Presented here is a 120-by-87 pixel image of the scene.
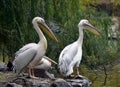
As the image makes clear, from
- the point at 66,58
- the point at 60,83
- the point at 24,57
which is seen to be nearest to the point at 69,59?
the point at 66,58

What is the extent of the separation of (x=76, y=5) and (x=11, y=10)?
2.23 m

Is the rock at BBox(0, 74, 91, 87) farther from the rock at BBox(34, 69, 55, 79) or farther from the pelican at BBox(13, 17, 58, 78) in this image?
the rock at BBox(34, 69, 55, 79)

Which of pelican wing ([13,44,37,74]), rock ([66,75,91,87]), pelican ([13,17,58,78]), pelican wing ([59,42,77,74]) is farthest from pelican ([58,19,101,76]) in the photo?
pelican wing ([13,44,37,74])

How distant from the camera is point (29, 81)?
8938mm

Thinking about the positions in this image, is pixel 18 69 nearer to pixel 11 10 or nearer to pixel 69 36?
pixel 11 10

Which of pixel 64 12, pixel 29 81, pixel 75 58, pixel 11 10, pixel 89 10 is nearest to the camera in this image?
pixel 29 81

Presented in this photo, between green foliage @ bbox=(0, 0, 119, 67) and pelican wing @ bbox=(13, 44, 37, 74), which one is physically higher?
green foliage @ bbox=(0, 0, 119, 67)

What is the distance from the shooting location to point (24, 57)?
9.09 metres

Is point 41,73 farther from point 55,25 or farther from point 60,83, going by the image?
point 55,25

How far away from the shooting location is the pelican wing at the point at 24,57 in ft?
29.8

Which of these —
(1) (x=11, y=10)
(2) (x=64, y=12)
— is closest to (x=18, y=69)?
(1) (x=11, y=10)

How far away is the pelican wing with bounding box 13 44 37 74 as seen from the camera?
29.8 ft

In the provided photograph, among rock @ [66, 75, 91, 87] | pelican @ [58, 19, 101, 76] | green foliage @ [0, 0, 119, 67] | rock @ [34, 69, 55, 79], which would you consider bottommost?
rock @ [66, 75, 91, 87]

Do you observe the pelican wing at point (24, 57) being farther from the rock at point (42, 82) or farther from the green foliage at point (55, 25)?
the green foliage at point (55, 25)
